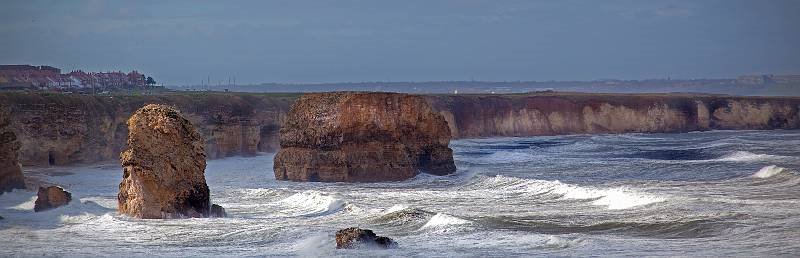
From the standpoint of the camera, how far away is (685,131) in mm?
90688

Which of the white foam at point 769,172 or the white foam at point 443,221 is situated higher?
the white foam at point 769,172

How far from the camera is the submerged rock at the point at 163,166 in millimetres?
31938

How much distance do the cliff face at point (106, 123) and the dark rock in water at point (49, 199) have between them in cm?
1788

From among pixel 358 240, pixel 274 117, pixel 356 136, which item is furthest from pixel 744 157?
pixel 358 240

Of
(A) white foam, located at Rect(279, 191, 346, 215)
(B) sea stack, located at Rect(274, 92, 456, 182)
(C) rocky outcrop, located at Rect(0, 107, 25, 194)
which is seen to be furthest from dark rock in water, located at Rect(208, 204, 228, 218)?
(B) sea stack, located at Rect(274, 92, 456, 182)

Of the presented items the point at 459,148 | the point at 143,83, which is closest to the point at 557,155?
the point at 459,148

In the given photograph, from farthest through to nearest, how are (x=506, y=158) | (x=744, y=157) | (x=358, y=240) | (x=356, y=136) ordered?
1. (x=506, y=158)
2. (x=744, y=157)
3. (x=356, y=136)
4. (x=358, y=240)

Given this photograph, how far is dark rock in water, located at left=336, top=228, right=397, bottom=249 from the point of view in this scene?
25.9 meters

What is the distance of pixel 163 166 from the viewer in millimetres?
31891

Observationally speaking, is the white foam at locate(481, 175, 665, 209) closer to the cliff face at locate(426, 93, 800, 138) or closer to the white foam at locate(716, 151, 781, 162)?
the white foam at locate(716, 151, 781, 162)

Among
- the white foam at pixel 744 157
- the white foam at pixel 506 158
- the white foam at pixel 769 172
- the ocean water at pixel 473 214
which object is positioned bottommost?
the white foam at pixel 506 158

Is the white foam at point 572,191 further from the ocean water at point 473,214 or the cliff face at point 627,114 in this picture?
the cliff face at point 627,114

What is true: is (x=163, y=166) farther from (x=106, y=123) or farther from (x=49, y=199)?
(x=106, y=123)

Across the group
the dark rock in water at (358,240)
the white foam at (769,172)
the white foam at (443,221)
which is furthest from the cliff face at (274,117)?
the white foam at (769,172)
